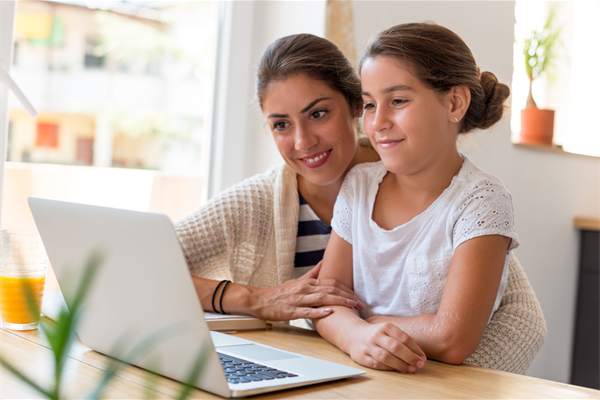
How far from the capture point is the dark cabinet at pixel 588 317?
8.83 ft

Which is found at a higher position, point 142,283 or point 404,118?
point 404,118

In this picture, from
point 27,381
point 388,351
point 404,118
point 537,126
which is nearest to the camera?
point 27,381

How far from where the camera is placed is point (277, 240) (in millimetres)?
1365

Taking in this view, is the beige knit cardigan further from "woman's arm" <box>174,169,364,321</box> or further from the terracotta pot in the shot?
the terracotta pot

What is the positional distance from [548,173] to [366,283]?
1802 mm

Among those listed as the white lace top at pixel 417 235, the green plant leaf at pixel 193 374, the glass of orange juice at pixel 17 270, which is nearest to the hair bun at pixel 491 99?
the white lace top at pixel 417 235

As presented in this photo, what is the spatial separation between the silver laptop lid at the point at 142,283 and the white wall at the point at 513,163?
3.39ft

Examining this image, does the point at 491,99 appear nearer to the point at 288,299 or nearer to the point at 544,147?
the point at 288,299

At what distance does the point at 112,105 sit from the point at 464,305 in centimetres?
129

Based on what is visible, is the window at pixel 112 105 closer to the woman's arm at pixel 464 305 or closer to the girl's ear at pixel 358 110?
the girl's ear at pixel 358 110

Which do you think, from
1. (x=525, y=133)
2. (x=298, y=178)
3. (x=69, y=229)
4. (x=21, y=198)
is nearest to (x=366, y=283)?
(x=298, y=178)

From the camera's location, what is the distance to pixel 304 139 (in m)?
1.22

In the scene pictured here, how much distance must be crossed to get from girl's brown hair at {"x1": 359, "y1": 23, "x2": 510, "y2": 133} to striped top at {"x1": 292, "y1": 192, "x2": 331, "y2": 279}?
43 centimetres

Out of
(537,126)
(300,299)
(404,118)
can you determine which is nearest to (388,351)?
(300,299)
